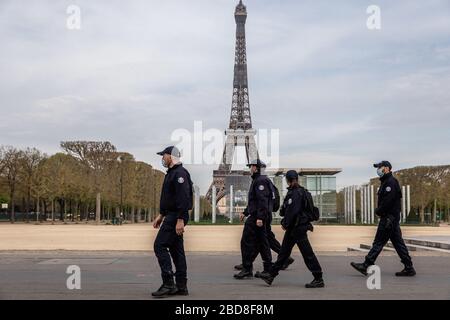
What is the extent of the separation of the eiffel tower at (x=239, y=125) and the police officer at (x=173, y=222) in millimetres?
94059

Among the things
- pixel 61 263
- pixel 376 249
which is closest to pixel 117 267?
pixel 61 263

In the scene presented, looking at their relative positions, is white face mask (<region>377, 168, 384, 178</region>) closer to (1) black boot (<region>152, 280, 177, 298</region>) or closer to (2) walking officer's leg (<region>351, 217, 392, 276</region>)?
(2) walking officer's leg (<region>351, 217, 392, 276</region>)

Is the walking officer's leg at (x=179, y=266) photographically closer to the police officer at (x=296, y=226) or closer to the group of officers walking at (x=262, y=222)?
the group of officers walking at (x=262, y=222)

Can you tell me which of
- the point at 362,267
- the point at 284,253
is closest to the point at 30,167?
the point at 362,267

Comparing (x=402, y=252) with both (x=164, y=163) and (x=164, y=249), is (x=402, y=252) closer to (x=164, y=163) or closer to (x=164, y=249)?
(x=164, y=249)

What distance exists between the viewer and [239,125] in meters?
112

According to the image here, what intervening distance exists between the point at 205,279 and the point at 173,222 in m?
2.27

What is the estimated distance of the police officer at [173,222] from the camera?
8.59m

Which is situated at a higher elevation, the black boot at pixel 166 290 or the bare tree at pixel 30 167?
the bare tree at pixel 30 167

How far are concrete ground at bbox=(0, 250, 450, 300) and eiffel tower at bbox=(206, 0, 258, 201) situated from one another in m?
88.7

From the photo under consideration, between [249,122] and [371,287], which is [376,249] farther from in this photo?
[249,122]

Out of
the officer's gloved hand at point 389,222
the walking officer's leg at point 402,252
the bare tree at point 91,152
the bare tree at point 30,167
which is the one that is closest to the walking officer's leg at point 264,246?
the officer's gloved hand at point 389,222

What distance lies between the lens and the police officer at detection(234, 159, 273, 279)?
→ 10.9 m

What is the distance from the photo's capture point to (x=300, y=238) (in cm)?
967
